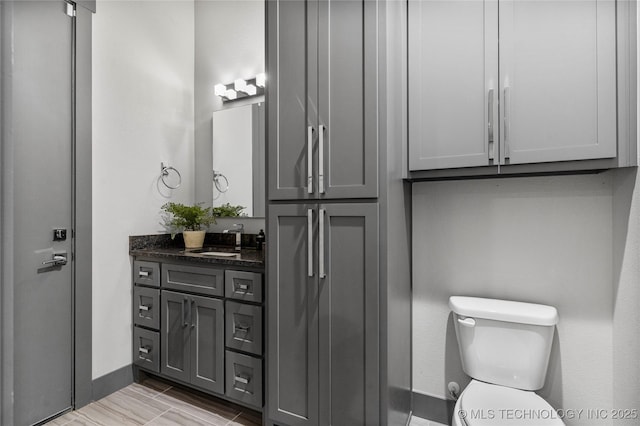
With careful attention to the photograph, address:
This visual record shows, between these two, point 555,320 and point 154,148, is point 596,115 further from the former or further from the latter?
point 154,148

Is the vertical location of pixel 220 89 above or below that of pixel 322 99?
above

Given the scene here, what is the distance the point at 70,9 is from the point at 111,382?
2.37 m

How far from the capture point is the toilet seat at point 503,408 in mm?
1251

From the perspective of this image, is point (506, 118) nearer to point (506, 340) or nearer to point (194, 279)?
point (506, 340)

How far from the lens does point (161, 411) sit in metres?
1.96

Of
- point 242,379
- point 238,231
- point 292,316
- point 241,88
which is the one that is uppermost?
point 241,88

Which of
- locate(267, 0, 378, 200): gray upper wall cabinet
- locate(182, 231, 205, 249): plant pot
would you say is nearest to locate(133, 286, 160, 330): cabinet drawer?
locate(182, 231, 205, 249): plant pot

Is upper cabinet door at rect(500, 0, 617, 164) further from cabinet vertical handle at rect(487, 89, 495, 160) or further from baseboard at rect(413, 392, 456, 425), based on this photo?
baseboard at rect(413, 392, 456, 425)

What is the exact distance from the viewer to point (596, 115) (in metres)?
1.33

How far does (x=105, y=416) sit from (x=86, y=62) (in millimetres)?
2170

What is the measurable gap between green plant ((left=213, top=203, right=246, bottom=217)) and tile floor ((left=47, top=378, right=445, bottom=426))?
1292 mm

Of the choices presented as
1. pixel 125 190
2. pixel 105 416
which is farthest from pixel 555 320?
pixel 125 190

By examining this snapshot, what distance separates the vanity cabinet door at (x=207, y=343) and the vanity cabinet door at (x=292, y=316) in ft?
1.44

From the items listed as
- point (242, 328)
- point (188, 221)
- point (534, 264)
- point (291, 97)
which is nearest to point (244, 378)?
point (242, 328)
